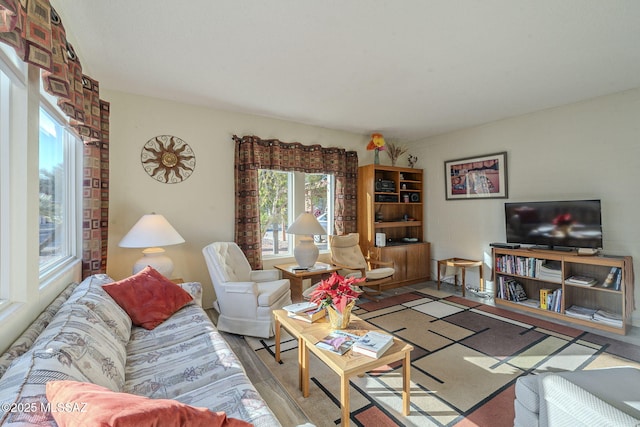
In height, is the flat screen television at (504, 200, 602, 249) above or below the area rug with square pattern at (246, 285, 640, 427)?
above

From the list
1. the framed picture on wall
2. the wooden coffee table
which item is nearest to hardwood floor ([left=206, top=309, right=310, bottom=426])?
the wooden coffee table

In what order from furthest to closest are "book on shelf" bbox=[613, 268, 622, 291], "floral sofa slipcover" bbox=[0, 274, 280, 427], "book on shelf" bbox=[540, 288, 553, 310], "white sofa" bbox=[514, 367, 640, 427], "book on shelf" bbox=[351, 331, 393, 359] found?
"book on shelf" bbox=[540, 288, 553, 310] → "book on shelf" bbox=[613, 268, 622, 291] → "book on shelf" bbox=[351, 331, 393, 359] → "white sofa" bbox=[514, 367, 640, 427] → "floral sofa slipcover" bbox=[0, 274, 280, 427]

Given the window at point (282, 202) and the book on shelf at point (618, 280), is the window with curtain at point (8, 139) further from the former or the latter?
the book on shelf at point (618, 280)

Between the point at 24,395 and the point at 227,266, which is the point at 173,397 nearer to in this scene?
the point at 24,395

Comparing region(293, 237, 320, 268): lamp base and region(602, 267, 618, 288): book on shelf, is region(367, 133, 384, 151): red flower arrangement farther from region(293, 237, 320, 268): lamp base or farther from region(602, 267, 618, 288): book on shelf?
region(602, 267, 618, 288): book on shelf

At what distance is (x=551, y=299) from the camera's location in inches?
126

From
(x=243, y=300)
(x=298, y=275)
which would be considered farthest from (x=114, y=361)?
(x=298, y=275)

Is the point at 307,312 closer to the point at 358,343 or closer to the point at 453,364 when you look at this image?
the point at 358,343

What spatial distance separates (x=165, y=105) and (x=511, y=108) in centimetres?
414

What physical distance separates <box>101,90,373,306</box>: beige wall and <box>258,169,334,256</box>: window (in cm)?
48

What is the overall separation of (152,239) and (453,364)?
111 inches

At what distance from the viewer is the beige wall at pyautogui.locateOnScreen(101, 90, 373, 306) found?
3029 millimetres

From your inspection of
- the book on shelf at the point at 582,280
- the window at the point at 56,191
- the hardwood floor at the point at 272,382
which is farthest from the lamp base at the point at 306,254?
the book on shelf at the point at 582,280

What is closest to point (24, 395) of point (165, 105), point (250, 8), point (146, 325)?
point (146, 325)
